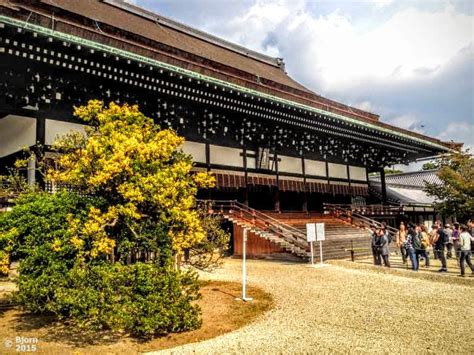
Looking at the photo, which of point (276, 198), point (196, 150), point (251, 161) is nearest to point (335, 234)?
point (276, 198)

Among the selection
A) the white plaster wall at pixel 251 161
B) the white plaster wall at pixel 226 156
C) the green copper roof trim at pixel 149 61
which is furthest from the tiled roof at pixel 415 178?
the white plaster wall at pixel 226 156

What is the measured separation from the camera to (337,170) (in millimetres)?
21953

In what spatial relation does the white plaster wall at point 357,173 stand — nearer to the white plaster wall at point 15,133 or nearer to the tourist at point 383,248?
the tourist at point 383,248

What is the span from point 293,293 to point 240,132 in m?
9.22

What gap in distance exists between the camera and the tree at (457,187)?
68.7 ft

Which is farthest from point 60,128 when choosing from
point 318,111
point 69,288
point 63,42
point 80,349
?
point 318,111

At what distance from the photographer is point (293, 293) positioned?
8.76m

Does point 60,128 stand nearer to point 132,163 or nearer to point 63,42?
point 63,42

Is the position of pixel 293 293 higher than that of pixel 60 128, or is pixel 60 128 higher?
pixel 60 128

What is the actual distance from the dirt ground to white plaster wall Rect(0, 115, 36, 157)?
19.0 feet

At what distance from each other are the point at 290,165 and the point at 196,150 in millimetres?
5947

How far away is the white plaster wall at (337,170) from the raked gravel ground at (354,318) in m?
11.0

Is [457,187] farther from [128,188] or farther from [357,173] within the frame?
[128,188]

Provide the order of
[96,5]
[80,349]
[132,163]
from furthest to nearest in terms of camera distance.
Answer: [96,5] < [132,163] < [80,349]
